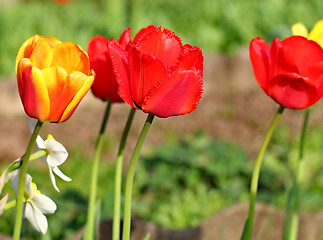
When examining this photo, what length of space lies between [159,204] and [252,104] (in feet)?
5.61

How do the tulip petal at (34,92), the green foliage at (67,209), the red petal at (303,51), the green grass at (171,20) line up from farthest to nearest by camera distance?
the green grass at (171,20) → the green foliage at (67,209) → the red petal at (303,51) → the tulip petal at (34,92)

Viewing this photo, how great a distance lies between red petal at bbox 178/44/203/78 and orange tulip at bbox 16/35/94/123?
0.13 meters

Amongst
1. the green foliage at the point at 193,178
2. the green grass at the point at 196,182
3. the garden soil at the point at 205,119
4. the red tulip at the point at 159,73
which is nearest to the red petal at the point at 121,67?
the red tulip at the point at 159,73

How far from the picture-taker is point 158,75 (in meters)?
0.81

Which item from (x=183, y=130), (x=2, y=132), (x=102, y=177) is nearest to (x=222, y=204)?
(x=102, y=177)

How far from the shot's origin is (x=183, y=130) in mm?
3668

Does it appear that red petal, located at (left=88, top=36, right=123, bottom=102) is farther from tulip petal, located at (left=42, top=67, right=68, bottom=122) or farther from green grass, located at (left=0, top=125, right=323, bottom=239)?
green grass, located at (left=0, top=125, right=323, bottom=239)

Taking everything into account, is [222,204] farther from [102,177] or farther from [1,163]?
[1,163]

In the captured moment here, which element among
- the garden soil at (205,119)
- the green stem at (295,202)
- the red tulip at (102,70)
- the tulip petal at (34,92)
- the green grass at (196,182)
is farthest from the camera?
the garden soil at (205,119)

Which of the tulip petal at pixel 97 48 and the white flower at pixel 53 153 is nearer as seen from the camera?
the white flower at pixel 53 153

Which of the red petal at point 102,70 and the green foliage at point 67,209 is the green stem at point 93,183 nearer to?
the red petal at point 102,70

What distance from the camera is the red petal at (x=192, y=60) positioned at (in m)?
0.82

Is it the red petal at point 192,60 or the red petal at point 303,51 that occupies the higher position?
the red petal at point 303,51

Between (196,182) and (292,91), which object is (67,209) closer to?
(196,182)
